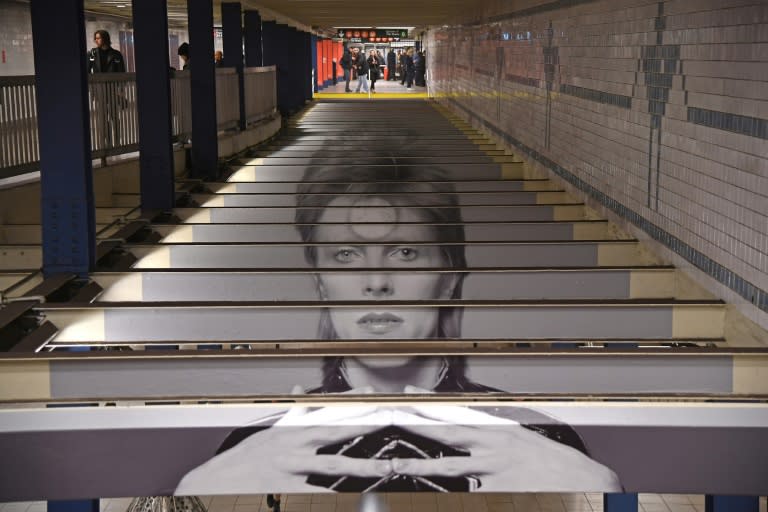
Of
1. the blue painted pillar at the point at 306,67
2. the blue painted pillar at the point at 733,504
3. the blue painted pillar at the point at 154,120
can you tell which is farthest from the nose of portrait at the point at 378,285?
the blue painted pillar at the point at 306,67

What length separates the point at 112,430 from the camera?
4.04m

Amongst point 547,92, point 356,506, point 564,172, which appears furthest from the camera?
point 356,506

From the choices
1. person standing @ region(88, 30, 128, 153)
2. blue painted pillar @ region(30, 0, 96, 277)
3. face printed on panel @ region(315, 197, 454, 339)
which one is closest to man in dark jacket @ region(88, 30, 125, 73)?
person standing @ region(88, 30, 128, 153)

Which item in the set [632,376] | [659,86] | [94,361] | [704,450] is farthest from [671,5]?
[94,361]

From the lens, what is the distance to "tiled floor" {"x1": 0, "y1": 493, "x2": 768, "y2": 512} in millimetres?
17656

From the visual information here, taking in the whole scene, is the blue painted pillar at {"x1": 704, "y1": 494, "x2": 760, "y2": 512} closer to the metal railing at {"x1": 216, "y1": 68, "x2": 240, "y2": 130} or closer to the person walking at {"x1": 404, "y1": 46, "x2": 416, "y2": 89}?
the metal railing at {"x1": 216, "y1": 68, "x2": 240, "y2": 130}

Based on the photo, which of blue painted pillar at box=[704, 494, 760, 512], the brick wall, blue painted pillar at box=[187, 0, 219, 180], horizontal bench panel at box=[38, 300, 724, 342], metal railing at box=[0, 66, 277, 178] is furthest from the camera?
blue painted pillar at box=[187, 0, 219, 180]

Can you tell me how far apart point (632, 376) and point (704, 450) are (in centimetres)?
51

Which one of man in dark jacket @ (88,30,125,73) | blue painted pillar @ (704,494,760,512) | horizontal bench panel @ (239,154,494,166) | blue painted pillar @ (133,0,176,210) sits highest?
man in dark jacket @ (88,30,125,73)

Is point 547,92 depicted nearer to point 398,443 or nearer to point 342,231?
point 342,231

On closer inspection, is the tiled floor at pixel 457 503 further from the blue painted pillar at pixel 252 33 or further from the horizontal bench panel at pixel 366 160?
the blue painted pillar at pixel 252 33

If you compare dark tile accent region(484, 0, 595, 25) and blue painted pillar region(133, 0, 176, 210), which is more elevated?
dark tile accent region(484, 0, 595, 25)

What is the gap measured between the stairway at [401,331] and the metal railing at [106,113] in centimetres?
132

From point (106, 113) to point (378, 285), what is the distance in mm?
5195
